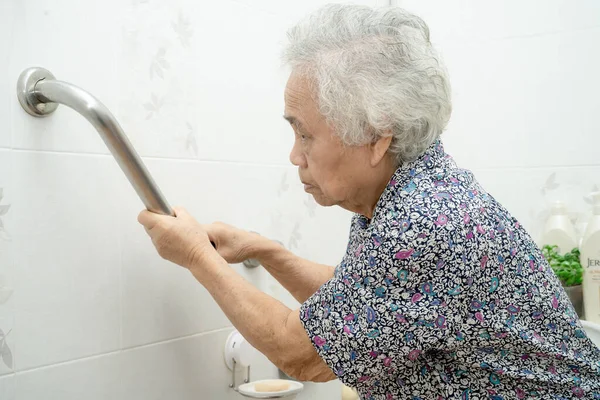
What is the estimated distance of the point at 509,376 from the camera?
95 cm

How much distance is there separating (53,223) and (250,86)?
554 millimetres

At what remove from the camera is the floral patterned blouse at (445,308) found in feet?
2.90

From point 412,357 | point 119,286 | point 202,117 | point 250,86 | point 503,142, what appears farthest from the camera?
point 503,142

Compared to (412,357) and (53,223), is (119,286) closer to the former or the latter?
(53,223)

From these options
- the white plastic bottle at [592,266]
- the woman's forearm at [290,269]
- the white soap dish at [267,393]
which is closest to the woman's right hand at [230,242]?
the woman's forearm at [290,269]

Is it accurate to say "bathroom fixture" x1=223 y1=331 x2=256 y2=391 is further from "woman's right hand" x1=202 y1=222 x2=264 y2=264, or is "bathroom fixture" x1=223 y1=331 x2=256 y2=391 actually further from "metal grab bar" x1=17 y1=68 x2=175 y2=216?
"metal grab bar" x1=17 y1=68 x2=175 y2=216

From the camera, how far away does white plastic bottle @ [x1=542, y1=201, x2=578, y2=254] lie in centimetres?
167

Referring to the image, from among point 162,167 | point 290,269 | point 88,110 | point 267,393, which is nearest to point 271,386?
point 267,393

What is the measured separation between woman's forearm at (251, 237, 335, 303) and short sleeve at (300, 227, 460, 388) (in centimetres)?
37

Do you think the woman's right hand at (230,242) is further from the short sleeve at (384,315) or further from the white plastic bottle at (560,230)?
the white plastic bottle at (560,230)

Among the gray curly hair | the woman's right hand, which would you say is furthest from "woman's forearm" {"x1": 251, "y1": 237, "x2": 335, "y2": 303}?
the gray curly hair

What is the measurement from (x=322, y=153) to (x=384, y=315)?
0.93 ft

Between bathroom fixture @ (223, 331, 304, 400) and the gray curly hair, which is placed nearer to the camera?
the gray curly hair

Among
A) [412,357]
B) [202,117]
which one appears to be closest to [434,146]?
[412,357]
